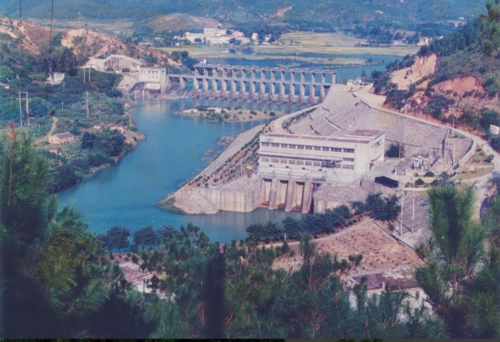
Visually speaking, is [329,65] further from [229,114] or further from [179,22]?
[179,22]

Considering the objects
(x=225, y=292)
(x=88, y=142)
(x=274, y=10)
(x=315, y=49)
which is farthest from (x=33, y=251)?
(x=274, y=10)

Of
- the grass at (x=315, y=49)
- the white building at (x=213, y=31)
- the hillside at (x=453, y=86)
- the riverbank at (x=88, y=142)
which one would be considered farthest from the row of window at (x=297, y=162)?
the white building at (x=213, y=31)

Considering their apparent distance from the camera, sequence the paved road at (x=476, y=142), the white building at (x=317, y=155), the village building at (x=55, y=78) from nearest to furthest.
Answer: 1. the paved road at (x=476, y=142)
2. the white building at (x=317, y=155)
3. the village building at (x=55, y=78)

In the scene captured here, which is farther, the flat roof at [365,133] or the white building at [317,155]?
the flat roof at [365,133]

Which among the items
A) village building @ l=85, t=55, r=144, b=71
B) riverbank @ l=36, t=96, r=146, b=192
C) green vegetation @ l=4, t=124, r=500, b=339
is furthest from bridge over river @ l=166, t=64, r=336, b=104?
green vegetation @ l=4, t=124, r=500, b=339

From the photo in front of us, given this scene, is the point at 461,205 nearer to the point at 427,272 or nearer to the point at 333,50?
the point at 427,272

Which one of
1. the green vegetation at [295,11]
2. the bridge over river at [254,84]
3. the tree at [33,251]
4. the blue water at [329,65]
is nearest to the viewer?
the tree at [33,251]

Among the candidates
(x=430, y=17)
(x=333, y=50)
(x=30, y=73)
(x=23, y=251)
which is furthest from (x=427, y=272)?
(x=333, y=50)

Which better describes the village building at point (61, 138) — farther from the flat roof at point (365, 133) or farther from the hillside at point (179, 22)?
the hillside at point (179, 22)
